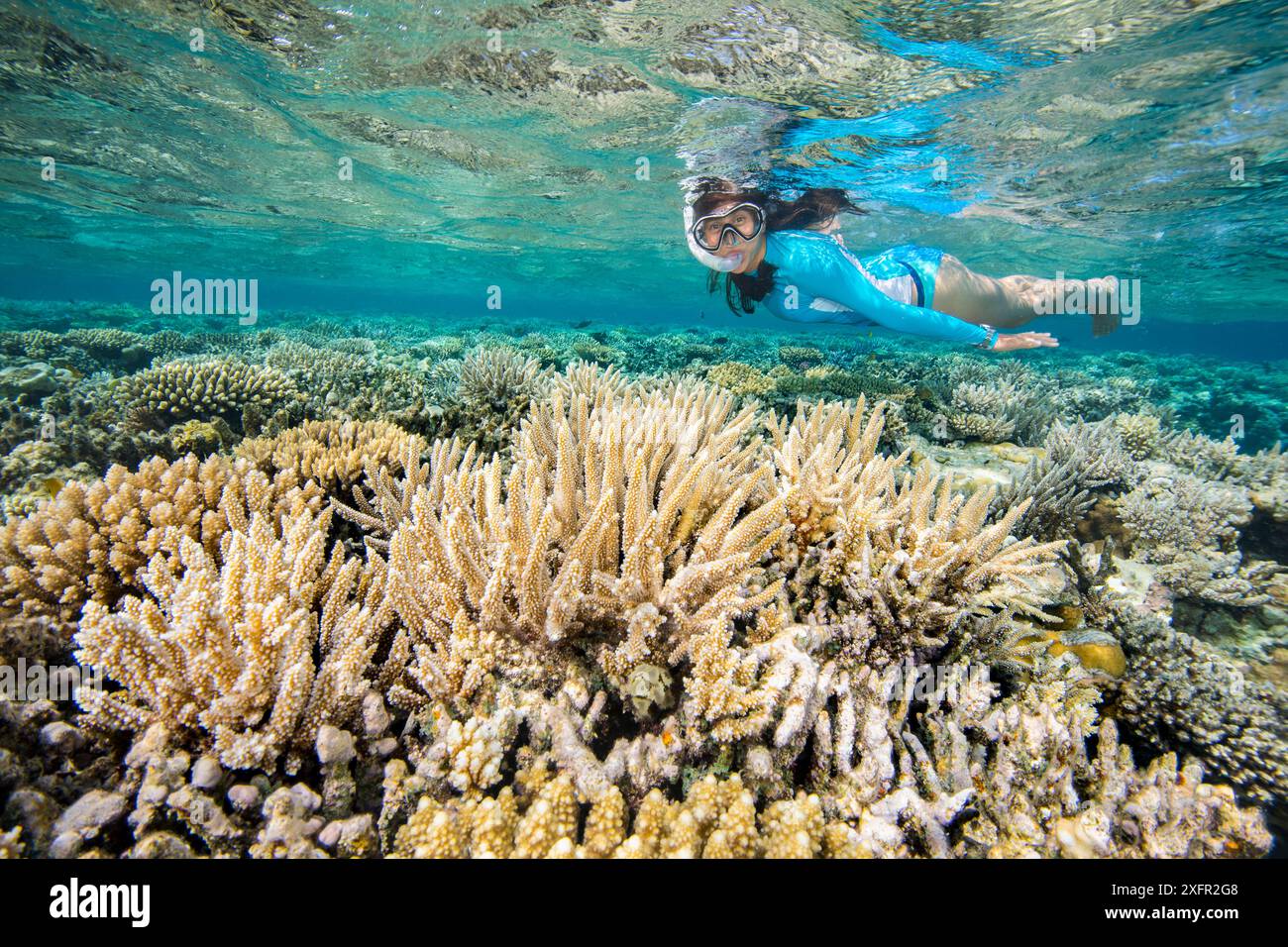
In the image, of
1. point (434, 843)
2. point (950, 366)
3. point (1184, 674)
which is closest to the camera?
point (434, 843)

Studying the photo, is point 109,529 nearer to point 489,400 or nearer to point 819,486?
point 489,400

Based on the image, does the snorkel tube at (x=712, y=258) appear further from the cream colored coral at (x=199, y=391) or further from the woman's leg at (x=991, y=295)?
the cream colored coral at (x=199, y=391)

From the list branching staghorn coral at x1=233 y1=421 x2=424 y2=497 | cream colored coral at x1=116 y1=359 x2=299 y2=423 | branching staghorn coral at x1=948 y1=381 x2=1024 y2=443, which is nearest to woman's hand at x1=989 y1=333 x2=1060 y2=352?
branching staghorn coral at x1=948 y1=381 x2=1024 y2=443

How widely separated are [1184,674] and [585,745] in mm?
3367

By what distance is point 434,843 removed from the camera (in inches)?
60.9

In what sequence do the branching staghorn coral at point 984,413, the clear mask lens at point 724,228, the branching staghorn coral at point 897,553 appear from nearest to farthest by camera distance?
the branching staghorn coral at point 897,553, the branching staghorn coral at point 984,413, the clear mask lens at point 724,228

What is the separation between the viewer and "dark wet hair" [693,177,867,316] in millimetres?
9156

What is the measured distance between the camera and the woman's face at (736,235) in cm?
823

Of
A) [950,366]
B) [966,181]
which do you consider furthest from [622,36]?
[966,181]

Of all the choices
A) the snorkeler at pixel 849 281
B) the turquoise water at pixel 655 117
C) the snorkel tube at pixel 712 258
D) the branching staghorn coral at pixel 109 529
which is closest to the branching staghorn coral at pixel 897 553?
the branching staghorn coral at pixel 109 529

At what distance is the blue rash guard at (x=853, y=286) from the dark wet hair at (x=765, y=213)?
1.16ft

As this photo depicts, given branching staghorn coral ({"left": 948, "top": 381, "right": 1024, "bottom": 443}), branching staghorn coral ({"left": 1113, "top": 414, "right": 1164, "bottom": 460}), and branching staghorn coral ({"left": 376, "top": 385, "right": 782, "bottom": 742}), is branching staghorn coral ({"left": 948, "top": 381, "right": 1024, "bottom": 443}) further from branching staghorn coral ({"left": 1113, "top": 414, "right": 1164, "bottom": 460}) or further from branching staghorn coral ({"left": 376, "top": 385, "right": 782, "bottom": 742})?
branching staghorn coral ({"left": 376, "top": 385, "right": 782, "bottom": 742})

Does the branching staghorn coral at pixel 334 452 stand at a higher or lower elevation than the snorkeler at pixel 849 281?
lower

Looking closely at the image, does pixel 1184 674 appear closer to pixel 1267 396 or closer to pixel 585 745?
pixel 585 745
